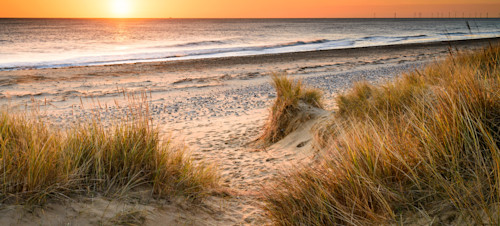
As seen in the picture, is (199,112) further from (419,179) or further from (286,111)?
(419,179)

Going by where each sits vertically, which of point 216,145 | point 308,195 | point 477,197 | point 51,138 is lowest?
point 216,145

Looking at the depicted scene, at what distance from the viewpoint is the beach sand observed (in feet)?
9.71

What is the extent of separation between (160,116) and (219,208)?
5.83 m

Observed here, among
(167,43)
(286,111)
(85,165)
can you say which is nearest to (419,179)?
(85,165)

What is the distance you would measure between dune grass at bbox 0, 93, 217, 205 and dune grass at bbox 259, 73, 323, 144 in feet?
9.00

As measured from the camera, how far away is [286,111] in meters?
6.54

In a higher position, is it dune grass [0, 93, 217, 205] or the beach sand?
dune grass [0, 93, 217, 205]

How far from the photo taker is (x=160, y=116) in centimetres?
897

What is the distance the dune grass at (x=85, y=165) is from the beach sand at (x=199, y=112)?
14 centimetres

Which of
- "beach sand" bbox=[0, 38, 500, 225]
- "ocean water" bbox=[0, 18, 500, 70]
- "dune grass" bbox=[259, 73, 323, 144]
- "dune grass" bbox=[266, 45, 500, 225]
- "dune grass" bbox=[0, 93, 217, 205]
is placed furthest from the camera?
"ocean water" bbox=[0, 18, 500, 70]

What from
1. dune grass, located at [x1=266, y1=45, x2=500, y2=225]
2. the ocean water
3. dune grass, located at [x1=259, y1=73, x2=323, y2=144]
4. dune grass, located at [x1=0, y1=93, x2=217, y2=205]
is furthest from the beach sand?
the ocean water

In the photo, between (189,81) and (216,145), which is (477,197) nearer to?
(216,145)

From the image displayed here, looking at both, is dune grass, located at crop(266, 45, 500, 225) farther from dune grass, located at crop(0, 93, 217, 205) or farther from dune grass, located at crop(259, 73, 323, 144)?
dune grass, located at crop(259, 73, 323, 144)

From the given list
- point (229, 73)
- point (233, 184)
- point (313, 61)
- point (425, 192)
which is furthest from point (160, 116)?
point (313, 61)
